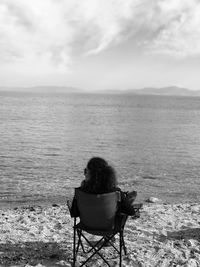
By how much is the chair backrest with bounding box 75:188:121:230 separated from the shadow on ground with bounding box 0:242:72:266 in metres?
1.25

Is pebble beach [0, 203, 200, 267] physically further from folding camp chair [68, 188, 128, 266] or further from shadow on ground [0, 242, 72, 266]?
folding camp chair [68, 188, 128, 266]

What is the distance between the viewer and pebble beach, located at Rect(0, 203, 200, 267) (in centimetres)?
647

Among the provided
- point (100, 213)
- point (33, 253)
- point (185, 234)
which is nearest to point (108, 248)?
point (33, 253)

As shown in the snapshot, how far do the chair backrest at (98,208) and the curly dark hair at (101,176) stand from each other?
0.51ft

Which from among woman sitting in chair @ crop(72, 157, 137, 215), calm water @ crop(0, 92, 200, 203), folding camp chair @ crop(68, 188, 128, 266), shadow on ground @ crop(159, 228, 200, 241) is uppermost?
woman sitting in chair @ crop(72, 157, 137, 215)

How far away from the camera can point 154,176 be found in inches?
763

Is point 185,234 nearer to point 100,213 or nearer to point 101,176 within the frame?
point 100,213

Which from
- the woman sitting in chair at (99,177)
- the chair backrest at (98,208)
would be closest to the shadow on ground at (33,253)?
the chair backrest at (98,208)

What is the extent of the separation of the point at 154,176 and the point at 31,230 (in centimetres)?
1208

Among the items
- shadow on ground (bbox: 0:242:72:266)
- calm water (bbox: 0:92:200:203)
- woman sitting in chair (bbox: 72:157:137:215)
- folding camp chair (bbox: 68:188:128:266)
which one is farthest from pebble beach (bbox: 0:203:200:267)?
calm water (bbox: 0:92:200:203)

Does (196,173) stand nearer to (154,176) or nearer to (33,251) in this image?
(154,176)

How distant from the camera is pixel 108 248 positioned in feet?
23.0

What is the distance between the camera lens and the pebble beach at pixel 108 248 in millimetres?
6475

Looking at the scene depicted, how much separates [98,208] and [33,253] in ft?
6.91
